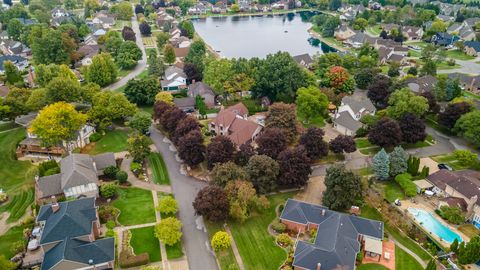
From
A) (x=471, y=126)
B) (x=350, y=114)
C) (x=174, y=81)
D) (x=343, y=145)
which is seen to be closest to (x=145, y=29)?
(x=174, y=81)

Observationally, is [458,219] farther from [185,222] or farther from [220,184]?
[185,222]

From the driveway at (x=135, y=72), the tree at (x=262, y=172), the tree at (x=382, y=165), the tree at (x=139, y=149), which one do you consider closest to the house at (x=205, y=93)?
the driveway at (x=135, y=72)

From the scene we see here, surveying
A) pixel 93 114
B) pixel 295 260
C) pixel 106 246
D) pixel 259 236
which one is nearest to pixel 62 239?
pixel 106 246

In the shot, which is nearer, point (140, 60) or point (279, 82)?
point (279, 82)

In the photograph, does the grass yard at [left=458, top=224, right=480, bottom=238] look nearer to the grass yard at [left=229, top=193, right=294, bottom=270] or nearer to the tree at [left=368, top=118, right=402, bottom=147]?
the tree at [left=368, top=118, right=402, bottom=147]

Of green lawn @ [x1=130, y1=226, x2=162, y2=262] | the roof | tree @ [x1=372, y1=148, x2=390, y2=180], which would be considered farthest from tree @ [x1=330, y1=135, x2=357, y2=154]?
the roof

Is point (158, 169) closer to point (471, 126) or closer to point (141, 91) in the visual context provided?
point (141, 91)

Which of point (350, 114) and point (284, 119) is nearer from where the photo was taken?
point (284, 119)

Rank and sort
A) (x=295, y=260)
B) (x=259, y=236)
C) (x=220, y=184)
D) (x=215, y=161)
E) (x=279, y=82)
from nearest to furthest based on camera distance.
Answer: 1. (x=295, y=260)
2. (x=259, y=236)
3. (x=220, y=184)
4. (x=215, y=161)
5. (x=279, y=82)
